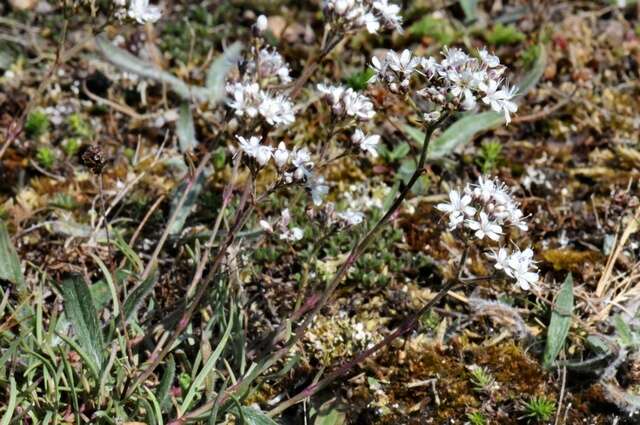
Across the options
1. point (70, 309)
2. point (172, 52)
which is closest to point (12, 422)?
point (70, 309)

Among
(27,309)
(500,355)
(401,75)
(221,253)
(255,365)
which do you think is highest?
(401,75)

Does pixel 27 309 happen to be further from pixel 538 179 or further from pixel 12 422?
pixel 538 179

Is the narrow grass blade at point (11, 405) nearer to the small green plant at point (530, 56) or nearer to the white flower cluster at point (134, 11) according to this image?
the white flower cluster at point (134, 11)

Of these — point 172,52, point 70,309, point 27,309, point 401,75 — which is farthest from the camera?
point 172,52

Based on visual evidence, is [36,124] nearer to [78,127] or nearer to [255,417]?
[78,127]

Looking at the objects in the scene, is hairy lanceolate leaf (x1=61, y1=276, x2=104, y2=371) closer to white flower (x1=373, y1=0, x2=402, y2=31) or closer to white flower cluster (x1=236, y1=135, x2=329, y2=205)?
white flower cluster (x1=236, y1=135, x2=329, y2=205)

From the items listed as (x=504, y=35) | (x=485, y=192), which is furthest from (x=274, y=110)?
(x=504, y=35)

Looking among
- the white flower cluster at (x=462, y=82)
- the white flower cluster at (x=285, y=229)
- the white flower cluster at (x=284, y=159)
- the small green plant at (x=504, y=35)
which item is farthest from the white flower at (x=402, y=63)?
the small green plant at (x=504, y=35)
